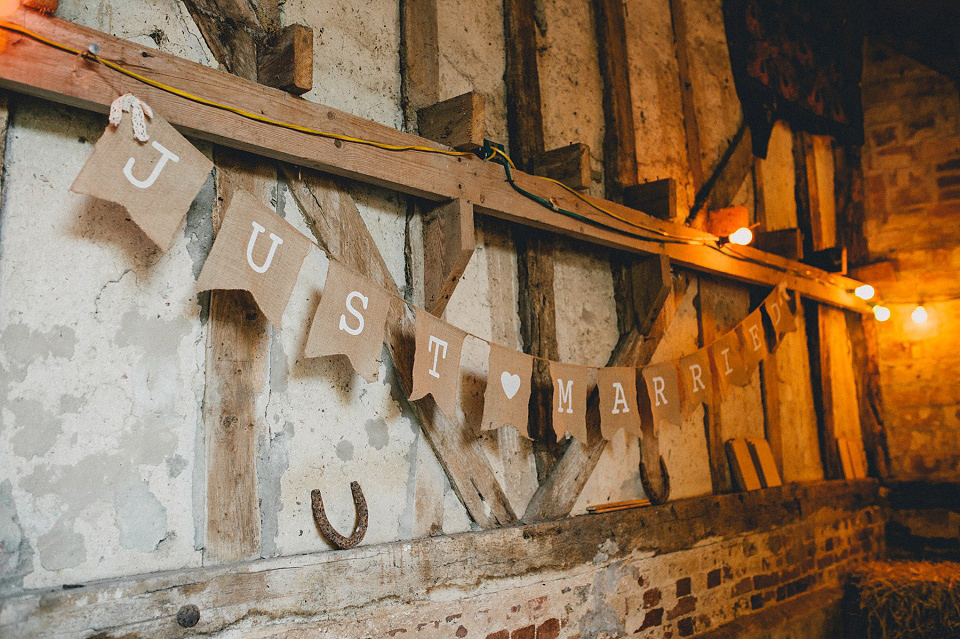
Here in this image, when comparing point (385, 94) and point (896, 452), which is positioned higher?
point (385, 94)

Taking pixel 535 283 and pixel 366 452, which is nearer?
pixel 366 452

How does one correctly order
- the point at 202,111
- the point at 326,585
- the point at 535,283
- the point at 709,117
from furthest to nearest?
1. the point at 709,117
2. the point at 535,283
3. the point at 326,585
4. the point at 202,111

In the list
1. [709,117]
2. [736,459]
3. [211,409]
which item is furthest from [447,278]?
[709,117]

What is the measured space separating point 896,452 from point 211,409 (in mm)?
5865

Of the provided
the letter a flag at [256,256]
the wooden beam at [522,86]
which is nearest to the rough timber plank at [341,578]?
the letter a flag at [256,256]

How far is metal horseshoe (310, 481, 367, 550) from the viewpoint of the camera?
248 cm

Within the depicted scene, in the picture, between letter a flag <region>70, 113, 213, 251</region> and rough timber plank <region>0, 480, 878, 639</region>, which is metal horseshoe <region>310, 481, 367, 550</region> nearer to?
rough timber plank <region>0, 480, 878, 639</region>

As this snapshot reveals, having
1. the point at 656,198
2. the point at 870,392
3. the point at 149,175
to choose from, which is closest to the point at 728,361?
the point at 656,198

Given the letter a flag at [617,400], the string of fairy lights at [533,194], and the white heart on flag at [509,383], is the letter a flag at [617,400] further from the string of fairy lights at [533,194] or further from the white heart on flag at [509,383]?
the string of fairy lights at [533,194]

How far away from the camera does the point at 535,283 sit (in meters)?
3.46

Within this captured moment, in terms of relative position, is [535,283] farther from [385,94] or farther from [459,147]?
[385,94]

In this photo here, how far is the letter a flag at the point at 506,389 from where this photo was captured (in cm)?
283

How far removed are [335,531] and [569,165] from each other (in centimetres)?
181

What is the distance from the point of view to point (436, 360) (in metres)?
2.61
